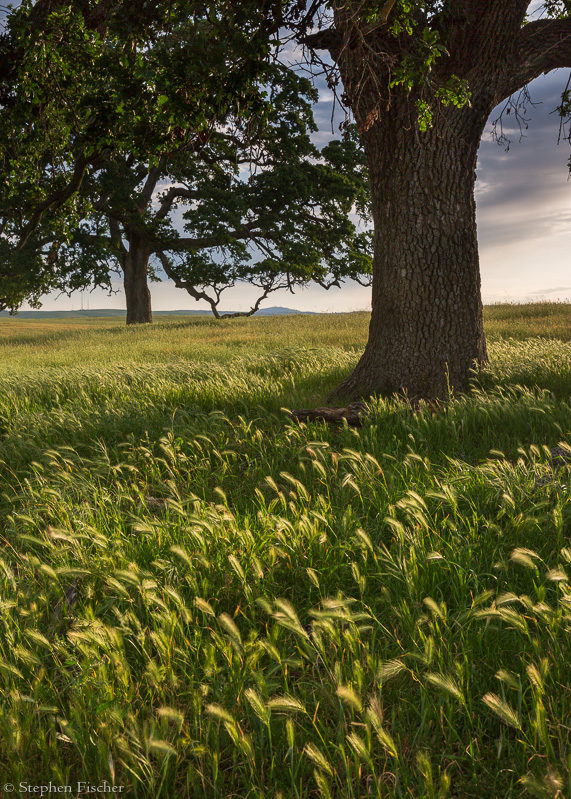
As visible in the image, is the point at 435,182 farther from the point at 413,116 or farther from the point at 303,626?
the point at 303,626

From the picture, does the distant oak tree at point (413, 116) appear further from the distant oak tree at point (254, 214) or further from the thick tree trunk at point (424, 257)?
the distant oak tree at point (254, 214)

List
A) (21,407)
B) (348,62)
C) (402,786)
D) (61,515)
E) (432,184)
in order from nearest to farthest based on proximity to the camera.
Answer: (402,786), (61,515), (348,62), (432,184), (21,407)

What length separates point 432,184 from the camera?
5.94 metres

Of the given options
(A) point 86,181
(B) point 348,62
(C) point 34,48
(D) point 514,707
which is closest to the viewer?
(D) point 514,707

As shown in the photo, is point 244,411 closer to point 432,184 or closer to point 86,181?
point 432,184

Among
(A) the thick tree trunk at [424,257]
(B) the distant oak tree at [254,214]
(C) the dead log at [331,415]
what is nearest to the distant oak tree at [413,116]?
(A) the thick tree trunk at [424,257]

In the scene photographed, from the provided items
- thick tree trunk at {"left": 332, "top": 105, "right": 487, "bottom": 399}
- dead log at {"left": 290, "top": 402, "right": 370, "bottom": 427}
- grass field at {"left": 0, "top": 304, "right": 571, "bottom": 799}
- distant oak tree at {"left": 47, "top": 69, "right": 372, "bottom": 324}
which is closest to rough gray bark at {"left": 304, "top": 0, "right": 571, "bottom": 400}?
thick tree trunk at {"left": 332, "top": 105, "right": 487, "bottom": 399}

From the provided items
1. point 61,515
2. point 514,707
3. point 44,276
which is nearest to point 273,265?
point 44,276

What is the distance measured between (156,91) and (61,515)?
16.1 feet

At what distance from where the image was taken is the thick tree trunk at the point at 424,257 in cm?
595

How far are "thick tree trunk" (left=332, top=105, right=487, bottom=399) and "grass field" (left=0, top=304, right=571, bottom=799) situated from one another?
4.71 feet

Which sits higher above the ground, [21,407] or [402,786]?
[21,407]

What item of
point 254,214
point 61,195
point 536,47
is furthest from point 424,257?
point 254,214

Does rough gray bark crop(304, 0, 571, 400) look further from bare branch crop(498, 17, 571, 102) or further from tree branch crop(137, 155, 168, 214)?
tree branch crop(137, 155, 168, 214)
